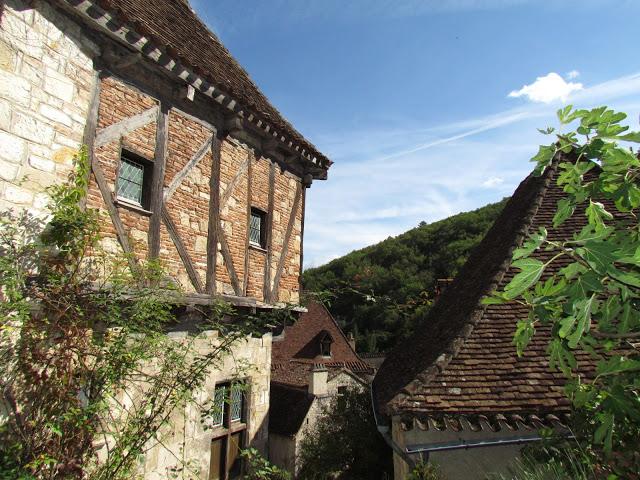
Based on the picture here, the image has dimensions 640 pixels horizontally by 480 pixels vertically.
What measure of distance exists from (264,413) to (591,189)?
19.1ft

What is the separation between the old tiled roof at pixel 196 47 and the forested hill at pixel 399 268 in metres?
21.2

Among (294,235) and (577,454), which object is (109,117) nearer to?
(294,235)

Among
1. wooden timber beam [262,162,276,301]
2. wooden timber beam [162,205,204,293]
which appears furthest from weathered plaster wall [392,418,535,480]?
wooden timber beam [262,162,276,301]

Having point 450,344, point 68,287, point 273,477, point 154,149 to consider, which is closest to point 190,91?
point 154,149

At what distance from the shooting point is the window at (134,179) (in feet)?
14.6

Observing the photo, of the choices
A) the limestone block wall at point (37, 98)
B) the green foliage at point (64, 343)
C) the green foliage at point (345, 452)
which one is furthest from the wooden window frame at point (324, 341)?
the limestone block wall at point (37, 98)

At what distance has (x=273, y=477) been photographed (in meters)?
7.58

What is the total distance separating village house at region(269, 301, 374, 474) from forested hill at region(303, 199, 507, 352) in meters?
8.54

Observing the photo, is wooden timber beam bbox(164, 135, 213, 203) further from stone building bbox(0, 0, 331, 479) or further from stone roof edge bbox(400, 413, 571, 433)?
stone roof edge bbox(400, 413, 571, 433)

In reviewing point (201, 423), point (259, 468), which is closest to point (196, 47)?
point (201, 423)

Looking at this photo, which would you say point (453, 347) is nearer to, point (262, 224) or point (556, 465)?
point (556, 465)

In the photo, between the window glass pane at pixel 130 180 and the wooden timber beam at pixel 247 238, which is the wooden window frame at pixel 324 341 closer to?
the wooden timber beam at pixel 247 238

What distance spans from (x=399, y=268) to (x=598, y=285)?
1461 inches

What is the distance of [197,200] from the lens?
5211mm
